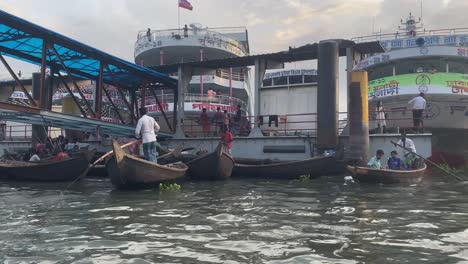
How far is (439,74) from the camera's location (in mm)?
17391

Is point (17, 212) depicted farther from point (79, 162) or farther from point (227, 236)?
point (79, 162)

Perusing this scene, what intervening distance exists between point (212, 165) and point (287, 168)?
265 cm

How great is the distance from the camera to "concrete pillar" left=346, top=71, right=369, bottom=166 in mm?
14633

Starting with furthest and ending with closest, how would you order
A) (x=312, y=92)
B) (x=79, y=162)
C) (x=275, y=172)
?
(x=312, y=92) < (x=275, y=172) < (x=79, y=162)

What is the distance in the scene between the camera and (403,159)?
14750mm

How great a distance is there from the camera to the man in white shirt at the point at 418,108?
52.0 ft

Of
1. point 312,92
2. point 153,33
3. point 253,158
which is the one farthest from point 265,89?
point 153,33

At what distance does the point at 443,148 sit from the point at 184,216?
14.5 metres

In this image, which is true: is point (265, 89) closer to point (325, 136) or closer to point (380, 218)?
point (325, 136)

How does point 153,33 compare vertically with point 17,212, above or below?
above

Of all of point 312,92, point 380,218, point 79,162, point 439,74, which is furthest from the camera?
point 312,92

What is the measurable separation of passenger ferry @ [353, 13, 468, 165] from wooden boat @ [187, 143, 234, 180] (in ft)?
23.7

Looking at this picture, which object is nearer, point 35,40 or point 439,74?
point 35,40

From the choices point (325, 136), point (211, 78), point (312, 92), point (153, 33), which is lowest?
point (325, 136)
